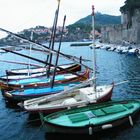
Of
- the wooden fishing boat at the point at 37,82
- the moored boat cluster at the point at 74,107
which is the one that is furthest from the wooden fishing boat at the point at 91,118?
the wooden fishing boat at the point at 37,82

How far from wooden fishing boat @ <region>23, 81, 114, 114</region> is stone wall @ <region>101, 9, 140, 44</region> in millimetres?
90508

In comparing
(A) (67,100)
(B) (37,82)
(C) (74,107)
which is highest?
(B) (37,82)

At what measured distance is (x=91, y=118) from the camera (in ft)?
99.7

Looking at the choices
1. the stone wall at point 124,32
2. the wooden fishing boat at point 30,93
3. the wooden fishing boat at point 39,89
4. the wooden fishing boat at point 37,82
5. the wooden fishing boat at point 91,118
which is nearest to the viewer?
the wooden fishing boat at point 91,118

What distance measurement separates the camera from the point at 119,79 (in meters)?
58.3

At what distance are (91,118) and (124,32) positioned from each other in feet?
392

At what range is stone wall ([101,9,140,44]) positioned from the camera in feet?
413

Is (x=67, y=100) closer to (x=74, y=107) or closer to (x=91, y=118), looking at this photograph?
(x=74, y=107)

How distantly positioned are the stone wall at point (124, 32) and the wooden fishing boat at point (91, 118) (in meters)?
95.4

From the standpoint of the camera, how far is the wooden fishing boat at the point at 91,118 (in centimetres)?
2873

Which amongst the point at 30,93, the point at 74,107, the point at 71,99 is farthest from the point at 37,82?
the point at 74,107

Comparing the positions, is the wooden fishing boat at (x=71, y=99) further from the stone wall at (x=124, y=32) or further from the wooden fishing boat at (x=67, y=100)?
the stone wall at (x=124, y=32)

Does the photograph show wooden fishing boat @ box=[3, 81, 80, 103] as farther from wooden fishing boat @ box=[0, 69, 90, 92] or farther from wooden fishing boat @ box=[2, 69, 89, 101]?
wooden fishing boat @ box=[0, 69, 90, 92]

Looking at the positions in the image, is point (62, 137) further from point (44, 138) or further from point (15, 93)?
point (15, 93)
